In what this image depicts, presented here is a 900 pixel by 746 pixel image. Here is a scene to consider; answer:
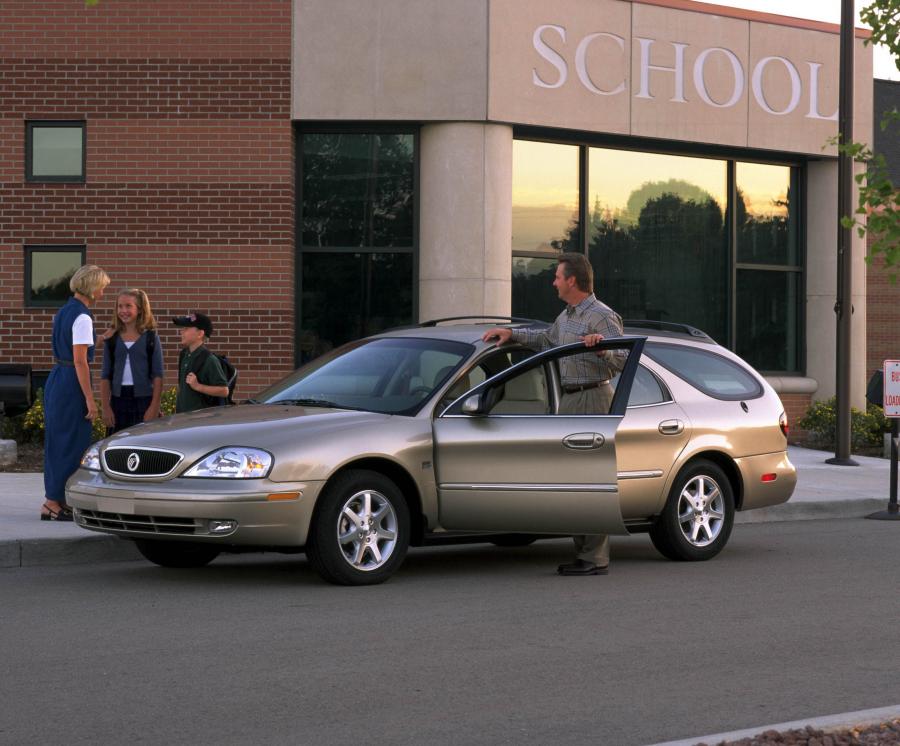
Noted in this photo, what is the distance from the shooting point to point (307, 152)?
752 inches

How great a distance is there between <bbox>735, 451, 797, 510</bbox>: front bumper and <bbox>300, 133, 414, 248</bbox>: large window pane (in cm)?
906

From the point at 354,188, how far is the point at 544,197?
8.68 ft

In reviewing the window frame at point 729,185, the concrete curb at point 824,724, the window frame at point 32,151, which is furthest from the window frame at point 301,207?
the concrete curb at point 824,724

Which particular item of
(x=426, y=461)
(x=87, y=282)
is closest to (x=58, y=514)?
(x=87, y=282)

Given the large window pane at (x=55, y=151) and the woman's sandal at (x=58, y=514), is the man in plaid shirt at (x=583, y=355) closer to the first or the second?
the woman's sandal at (x=58, y=514)

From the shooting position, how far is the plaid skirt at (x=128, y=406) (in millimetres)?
11273

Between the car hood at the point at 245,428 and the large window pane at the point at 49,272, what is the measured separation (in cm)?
1004

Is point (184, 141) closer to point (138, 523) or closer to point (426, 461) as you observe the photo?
point (426, 461)

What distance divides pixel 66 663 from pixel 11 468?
9.63 meters

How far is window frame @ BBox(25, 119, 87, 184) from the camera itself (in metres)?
18.7

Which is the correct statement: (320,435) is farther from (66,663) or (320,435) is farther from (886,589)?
(886,589)

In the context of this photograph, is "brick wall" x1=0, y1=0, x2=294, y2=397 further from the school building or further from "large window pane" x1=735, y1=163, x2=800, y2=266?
"large window pane" x1=735, y1=163, x2=800, y2=266

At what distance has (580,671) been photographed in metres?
6.53

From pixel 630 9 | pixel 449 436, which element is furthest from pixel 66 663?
pixel 630 9
